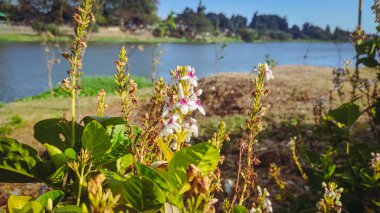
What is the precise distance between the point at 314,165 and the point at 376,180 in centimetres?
46

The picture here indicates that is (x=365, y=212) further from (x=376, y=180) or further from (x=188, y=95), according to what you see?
(x=188, y=95)

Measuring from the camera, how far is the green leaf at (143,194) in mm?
673

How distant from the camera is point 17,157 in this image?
829 millimetres

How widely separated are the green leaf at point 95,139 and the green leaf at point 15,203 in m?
0.17

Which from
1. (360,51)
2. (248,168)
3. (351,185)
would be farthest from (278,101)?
(248,168)

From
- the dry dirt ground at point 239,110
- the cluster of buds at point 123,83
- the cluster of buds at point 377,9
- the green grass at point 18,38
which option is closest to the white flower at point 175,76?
the cluster of buds at point 123,83

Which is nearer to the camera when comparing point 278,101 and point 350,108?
point 350,108

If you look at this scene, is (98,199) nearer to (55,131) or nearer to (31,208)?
(31,208)

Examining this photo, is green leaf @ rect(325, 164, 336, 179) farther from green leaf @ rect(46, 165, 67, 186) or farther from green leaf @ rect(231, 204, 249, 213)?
green leaf @ rect(46, 165, 67, 186)

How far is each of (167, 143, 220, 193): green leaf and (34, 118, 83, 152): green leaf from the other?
0.31 metres

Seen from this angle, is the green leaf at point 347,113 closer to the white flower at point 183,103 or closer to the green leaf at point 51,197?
the white flower at point 183,103

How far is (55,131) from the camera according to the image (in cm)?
98

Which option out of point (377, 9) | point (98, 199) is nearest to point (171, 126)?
point (98, 199)

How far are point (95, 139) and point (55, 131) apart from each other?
20 cm
